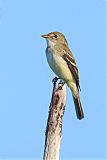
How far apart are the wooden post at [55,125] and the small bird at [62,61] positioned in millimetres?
2774


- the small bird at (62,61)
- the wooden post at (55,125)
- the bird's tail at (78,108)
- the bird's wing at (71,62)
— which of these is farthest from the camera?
the bird's wing at (71,62)

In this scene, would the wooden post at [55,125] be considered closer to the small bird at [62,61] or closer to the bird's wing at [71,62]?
the small bird at [62,61]

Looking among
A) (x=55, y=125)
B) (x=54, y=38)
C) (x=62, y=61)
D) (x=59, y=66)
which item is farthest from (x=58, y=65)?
(x=55, y=125)

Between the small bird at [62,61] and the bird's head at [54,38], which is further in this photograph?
the bird's head at [54,38]

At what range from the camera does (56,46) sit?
34.7 ft

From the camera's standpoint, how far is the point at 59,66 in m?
10.2

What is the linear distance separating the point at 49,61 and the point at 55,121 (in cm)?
393

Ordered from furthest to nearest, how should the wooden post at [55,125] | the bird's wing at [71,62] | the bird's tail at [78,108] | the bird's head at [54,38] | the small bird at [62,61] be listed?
1. the bird's head at [54,38]
2. the bird's wing at [71,62]
3. the small bird at [62,61]
4. the bird's tail at [78,108]
5. the wooden post at [55,125]

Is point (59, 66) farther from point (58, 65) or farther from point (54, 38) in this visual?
point (54, 38)

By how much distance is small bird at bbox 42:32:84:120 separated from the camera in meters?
10.1

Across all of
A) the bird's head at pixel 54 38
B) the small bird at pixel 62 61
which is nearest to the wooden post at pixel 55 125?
the small bird at pixel 62 61

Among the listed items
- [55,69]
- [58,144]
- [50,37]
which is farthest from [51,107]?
[50,37]

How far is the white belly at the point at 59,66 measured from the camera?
33.3 feet

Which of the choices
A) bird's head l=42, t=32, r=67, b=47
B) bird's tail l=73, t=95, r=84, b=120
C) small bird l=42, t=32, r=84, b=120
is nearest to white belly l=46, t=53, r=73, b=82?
small bird l=42, t=32, r=84, b=120
